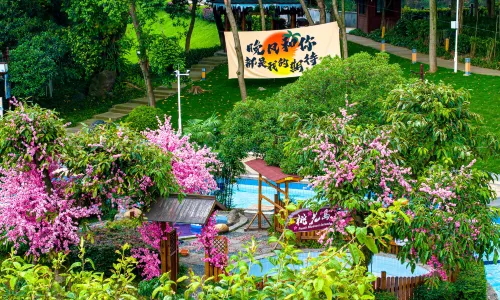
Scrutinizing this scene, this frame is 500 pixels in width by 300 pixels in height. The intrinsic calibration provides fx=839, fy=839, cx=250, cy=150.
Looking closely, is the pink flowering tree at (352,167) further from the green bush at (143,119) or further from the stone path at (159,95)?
the stone path at (159,95)

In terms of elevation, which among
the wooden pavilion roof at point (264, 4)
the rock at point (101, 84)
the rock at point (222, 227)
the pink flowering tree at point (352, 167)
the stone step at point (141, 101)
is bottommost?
the rock at point (222, 227)

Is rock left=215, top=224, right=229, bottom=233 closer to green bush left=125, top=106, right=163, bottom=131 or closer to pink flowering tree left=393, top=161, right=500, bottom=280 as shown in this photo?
green bush left=125, top=106, right=163, bottom=131

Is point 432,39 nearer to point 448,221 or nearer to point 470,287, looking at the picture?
point 470,287

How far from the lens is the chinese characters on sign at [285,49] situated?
38000 mm

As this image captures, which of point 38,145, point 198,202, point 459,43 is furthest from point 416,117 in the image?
point 459,43

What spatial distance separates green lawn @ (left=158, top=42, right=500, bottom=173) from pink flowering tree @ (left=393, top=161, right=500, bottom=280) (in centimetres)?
1593

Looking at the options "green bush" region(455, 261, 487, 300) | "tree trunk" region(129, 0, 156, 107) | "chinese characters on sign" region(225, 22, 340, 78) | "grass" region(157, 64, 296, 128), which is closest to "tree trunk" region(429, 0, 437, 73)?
"chinese characters on sign" region(225, 22, 340, 78)

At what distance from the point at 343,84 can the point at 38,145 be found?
8897 mm

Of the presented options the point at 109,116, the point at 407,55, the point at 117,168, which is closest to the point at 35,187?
the point at 117,168

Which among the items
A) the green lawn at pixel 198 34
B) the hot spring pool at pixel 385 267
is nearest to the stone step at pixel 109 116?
the green lawn at pixel 198 34

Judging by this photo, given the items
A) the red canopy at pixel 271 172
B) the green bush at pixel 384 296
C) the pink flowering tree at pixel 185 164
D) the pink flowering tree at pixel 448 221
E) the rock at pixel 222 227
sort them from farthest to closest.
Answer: the rock at pixel 222 227 < the red canopy at pixel 271 172 < the pink flowering tree at pixel 185 164 < the green bush at pixel 384 296 < the pink flowering tree at pixel 448 221

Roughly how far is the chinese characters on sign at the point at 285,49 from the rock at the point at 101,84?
5986mm

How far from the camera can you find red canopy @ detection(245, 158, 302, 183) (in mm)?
22016

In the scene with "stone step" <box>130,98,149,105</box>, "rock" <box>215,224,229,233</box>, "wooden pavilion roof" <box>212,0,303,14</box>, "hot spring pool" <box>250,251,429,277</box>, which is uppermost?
"wooden pavilion roof" <box>212,0,303,14</box>
